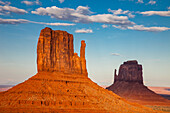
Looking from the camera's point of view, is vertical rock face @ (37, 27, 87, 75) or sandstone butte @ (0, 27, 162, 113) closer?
sandstone butte @ (0, 27, 162, 113)

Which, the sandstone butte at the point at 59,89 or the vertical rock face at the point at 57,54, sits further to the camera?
the vertical rock face at the point at 57,54

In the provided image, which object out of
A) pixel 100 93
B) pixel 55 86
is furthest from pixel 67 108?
pixel 100 93

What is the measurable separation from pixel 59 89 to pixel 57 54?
17.6 m

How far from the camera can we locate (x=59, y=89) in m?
104

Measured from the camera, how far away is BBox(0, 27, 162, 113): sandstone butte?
3656 inches

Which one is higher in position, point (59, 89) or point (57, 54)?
point (57, 54)

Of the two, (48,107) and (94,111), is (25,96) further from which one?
(94,111)

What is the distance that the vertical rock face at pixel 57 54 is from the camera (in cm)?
11356

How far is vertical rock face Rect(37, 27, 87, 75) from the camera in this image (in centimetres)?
11356

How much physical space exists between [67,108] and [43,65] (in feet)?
71.8

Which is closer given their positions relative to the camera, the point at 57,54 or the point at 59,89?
the point at 59,89

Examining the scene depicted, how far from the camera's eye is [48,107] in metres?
93.2

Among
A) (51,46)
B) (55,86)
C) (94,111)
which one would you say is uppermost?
(51,46)

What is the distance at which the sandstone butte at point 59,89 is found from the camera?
92.9 meters
